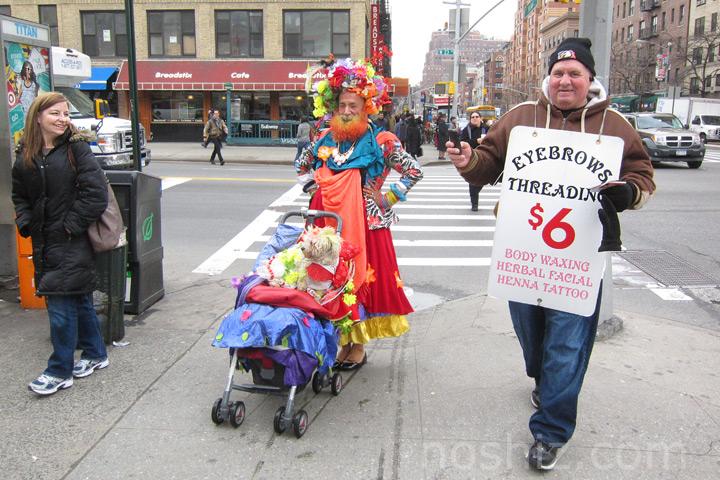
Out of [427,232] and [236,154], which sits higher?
[236,154]

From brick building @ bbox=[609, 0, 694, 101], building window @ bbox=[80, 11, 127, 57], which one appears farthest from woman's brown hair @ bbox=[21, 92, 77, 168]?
brick building @ bbox=[609, 0, 694, 101]

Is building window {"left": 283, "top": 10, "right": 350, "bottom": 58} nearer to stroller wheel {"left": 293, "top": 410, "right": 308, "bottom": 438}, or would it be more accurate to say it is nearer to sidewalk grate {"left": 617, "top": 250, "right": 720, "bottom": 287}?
sidewalk grate {"left": 617, "top": 250, "right": 720, "bottom": 287}

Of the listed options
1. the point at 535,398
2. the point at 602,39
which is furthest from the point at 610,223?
the point at 602,39

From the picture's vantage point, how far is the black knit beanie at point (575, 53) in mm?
3066

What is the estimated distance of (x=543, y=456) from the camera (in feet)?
10.0

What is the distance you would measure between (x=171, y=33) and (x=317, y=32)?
700cm

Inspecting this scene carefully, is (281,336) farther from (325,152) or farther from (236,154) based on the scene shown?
(236,154)

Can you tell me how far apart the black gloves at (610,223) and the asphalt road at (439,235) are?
3.34 metres

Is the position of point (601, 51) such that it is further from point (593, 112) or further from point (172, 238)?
point (172, 238)

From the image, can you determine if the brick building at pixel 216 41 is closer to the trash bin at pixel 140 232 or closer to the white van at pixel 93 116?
the white van at pixel 93 116

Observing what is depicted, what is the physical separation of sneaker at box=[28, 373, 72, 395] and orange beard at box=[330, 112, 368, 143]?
2288 millimetres

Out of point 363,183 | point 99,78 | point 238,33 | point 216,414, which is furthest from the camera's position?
point 99,78

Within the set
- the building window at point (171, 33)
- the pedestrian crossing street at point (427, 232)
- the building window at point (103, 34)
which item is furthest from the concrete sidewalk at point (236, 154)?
the pedestrian crossing street at point (427, 232)

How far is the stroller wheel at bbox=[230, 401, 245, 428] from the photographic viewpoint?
3.44 m
